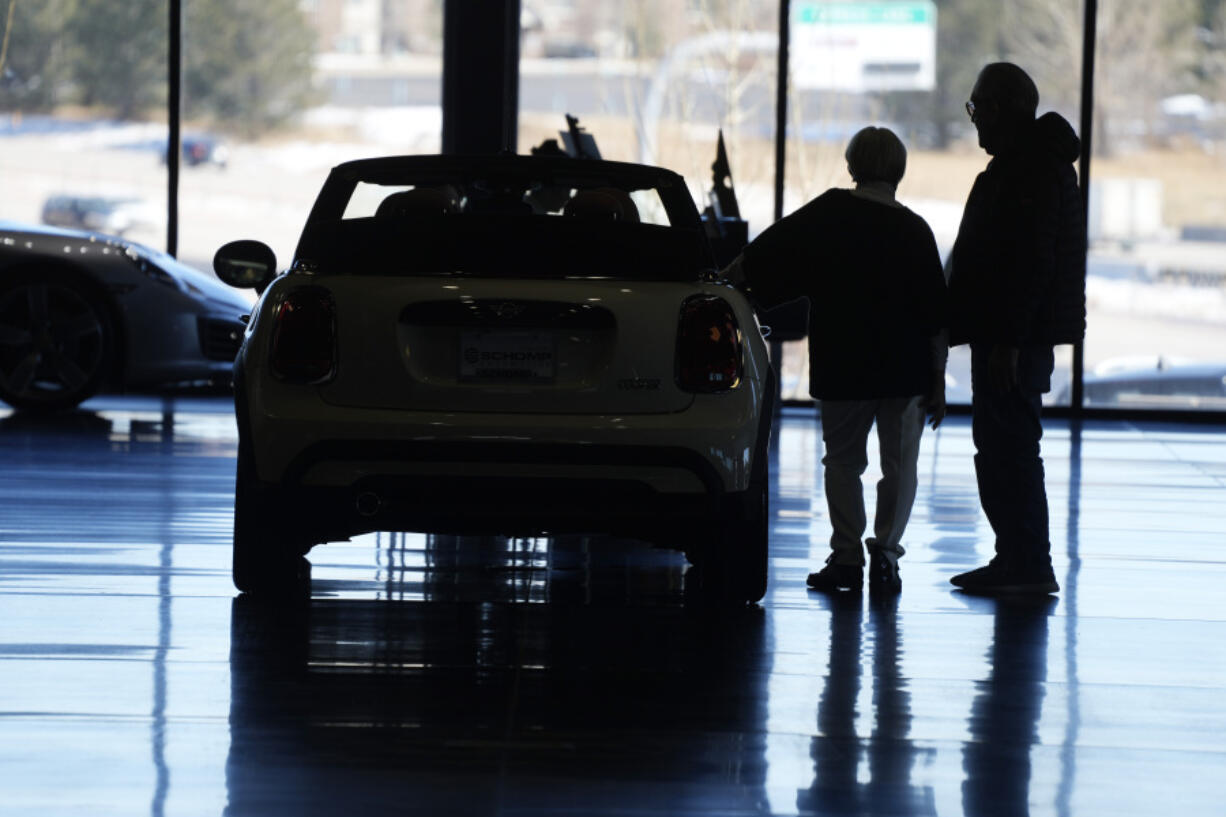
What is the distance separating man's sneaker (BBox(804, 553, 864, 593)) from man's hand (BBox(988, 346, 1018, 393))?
2.30ft

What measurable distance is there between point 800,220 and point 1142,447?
6145mm

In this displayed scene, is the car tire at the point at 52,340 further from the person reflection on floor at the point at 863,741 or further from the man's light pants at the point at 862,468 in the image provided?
the person reflection on floor at the point at 863,741

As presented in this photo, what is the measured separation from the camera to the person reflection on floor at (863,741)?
3490 millimetres

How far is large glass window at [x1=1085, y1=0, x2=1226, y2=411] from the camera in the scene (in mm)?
13289

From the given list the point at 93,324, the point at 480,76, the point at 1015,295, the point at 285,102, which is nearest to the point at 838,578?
the point at 1015,295

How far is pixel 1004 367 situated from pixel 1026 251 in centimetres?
35

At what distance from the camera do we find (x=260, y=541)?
17.0ft

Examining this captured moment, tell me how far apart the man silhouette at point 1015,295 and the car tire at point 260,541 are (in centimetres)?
208

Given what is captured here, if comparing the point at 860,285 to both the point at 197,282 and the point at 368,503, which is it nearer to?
the point at 368,503

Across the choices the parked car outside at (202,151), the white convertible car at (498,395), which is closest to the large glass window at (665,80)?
the parked car outside at (202,151)

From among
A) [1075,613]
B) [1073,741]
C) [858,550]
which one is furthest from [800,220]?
[1073,741]

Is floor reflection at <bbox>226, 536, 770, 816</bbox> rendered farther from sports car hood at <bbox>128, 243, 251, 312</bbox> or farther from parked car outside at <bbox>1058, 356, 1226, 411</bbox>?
parked car outside at <bbox>1058, 356, 1226, 411</bbox>

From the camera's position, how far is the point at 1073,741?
4.00 m

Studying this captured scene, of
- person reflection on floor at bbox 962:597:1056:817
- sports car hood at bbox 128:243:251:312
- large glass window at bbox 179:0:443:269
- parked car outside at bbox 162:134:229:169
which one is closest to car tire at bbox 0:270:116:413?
sports car hood at bbox 128:243:251:312
